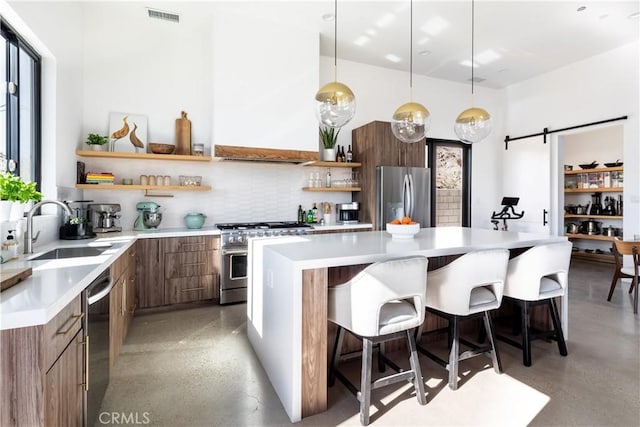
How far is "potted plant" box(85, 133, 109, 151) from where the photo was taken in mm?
3801

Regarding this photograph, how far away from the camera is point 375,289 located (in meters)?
1.78

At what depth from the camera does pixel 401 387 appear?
2244 millimetres

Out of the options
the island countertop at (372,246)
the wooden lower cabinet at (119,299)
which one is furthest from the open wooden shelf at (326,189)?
the wooden lower cabinet at (119,299)

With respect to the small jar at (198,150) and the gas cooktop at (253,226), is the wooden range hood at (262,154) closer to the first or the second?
the small jar at (198,150)

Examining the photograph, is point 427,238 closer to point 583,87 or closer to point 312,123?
point 312,123

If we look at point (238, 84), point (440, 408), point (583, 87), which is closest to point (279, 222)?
point (238, 84)

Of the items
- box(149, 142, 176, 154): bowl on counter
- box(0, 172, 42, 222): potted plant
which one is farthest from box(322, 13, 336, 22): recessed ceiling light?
box(0, 172, 42, 222): potted plant

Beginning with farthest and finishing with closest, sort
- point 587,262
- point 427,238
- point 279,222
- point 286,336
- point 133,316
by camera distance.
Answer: point 587,262
point 279,222
point 133,316
point 427,238
point 286,336

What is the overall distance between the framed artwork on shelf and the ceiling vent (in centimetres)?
123

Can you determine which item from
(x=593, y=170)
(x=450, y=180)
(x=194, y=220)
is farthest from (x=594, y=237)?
(x=194, y=220)

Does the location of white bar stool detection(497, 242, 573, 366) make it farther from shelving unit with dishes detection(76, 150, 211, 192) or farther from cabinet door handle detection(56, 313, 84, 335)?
shelving unit with dishes detection(76, 150, 211, 192)

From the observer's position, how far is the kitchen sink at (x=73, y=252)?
2234mm

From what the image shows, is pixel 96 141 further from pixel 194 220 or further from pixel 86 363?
pixel 86 363

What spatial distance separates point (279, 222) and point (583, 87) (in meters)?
5.52
